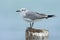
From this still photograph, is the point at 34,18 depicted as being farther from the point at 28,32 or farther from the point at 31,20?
the point at 28,32

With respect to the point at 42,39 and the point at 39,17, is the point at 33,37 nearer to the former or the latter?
the point at 42,39

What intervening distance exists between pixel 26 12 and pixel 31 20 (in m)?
0.15

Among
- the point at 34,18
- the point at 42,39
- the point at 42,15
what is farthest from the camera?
the point at 34,18

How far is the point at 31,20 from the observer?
2148mm

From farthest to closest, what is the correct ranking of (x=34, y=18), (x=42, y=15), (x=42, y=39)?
(x=34, y=18) → (x=42, y=15) → (x=42, y=39)

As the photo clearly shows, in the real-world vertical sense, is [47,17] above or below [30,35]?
above

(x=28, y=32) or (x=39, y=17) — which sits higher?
(x=39, y=17)

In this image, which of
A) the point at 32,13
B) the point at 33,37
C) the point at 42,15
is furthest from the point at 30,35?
the point at 32,13

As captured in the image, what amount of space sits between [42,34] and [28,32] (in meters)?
0.14

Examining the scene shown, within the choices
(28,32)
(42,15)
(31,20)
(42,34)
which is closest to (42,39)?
(42,34)

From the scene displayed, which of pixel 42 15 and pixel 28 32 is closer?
pixel 28 32

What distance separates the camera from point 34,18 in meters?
2.12

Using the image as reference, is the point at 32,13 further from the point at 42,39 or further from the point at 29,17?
the point at 42,39

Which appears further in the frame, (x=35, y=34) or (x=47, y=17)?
(x=47, y=17)
